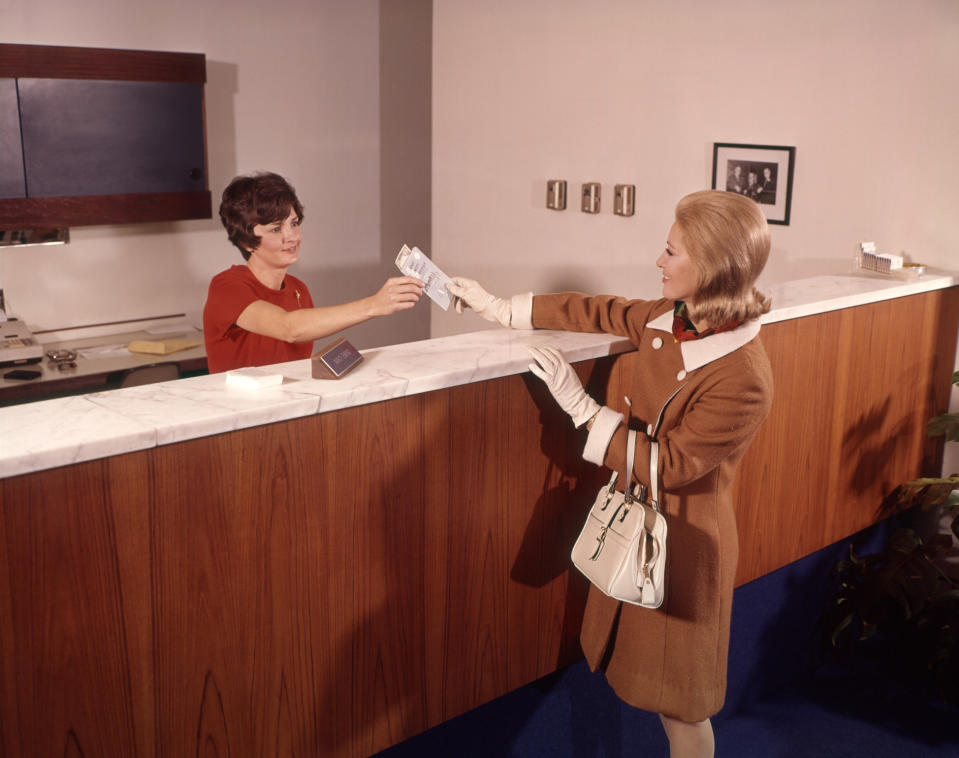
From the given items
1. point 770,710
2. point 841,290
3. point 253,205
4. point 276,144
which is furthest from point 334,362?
point 276,144

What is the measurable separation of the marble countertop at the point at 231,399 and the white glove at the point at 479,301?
0.05m

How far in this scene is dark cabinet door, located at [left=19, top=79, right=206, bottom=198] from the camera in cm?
427

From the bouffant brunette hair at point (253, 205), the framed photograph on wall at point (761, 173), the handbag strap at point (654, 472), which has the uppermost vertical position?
the framed photograph on wall at point (761, 173)

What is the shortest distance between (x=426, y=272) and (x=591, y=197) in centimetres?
240

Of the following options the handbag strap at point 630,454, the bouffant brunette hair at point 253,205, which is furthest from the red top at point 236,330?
the handbag strap at point 630,454

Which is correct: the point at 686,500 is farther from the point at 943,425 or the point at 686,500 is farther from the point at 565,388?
the point at 943,425

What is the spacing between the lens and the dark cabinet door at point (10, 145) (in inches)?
164

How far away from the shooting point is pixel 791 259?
12.2 ft

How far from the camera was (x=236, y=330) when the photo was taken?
262cm

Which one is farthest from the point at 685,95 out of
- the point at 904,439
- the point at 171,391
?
the point at 171,391

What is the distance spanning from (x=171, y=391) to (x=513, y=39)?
3.45 m

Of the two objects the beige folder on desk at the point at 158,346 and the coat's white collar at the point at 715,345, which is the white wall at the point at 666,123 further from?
the coat's white collar at the point at 715,345

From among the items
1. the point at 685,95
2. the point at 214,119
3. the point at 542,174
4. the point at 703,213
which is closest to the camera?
the point at 703,213

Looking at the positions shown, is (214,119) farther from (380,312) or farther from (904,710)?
(904,710)
